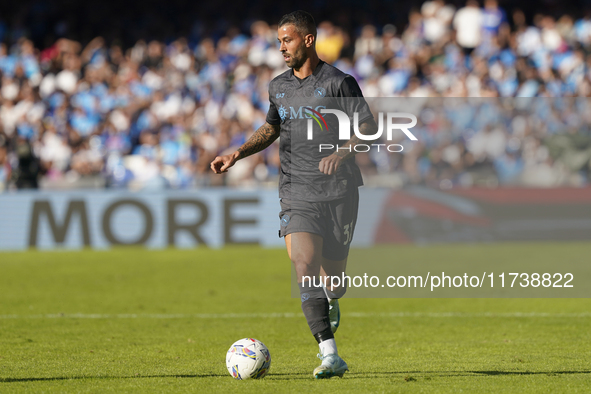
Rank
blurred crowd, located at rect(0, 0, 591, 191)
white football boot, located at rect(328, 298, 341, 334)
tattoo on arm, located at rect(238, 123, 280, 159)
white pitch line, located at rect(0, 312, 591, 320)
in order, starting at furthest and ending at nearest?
blurred crowd, located at rect(0, 0, 591, 191)
white pitch line, located at rect(0, 312, 591, 320)
white football boot, located at rect(328, 298, 341, 334)
tattoo on arm, located at rect(238, 123, 280, 159)

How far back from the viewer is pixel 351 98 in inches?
214

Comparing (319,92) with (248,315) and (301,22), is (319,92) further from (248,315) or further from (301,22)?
(248,315)

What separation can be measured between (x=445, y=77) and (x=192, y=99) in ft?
20.5

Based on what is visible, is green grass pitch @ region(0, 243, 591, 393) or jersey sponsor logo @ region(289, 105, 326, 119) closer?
green grass pitch @ region(0, 243, 591, 393)

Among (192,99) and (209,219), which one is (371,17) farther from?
(209,219)

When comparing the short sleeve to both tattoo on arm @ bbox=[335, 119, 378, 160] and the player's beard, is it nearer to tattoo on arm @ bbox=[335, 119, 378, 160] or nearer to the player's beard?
tattoo on arm @ bbox=[335, 119, 378, 160]

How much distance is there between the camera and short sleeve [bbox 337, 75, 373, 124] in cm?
540

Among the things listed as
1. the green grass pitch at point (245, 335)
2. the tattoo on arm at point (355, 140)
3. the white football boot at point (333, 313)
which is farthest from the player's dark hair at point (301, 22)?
the green grass pitch at point (245, 335)

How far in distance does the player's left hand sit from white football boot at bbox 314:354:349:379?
1163 mm

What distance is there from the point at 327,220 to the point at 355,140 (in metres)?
0.59

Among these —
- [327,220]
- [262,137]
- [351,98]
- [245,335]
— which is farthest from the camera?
[245,335]

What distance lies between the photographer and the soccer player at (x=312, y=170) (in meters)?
5.39

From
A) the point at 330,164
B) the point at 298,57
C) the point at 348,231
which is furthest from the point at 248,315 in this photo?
the point at 298,57

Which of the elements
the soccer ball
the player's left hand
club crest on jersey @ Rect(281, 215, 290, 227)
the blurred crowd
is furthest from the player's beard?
the blurred crowd
